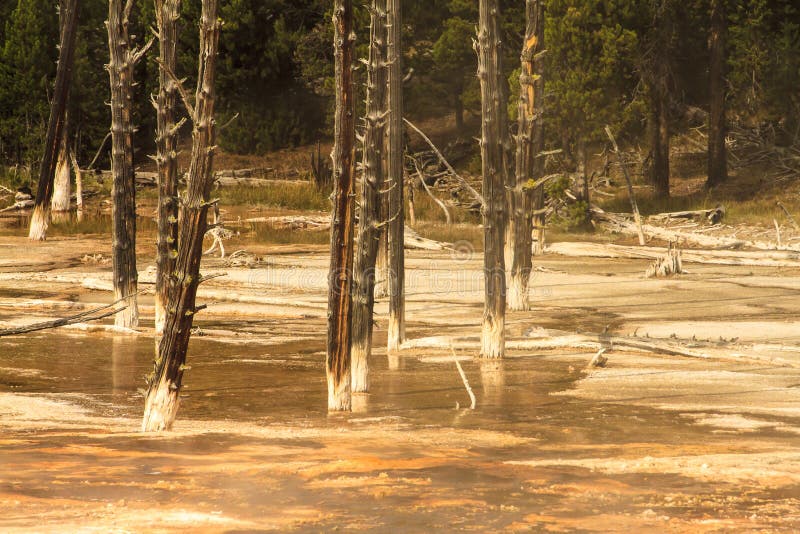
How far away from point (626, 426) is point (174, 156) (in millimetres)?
7118

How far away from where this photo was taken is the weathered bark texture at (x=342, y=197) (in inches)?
395

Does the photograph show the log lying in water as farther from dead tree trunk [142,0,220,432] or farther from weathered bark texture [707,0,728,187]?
dead tree trunk [142,0,220,432]

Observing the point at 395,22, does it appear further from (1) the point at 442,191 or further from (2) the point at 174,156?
(1) the point at 442,191

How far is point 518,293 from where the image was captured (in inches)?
696

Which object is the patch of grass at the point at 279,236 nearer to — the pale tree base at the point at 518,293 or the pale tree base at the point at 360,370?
the pale tree base at the point at 518,293

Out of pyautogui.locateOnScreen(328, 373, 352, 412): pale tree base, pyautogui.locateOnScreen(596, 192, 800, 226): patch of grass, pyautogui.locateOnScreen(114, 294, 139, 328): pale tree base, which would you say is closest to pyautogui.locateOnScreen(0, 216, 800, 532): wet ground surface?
pyautogui.locateOnScreen(328, 373, 352, 412): pale tree base

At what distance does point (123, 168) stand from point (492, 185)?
569cm

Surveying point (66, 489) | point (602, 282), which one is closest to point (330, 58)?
point (602, 282)

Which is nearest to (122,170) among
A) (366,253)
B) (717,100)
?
(366,253)

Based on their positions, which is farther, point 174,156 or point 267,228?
point 267,228

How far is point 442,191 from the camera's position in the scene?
36.8 metres

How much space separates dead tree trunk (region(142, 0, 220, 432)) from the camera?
9375 mm

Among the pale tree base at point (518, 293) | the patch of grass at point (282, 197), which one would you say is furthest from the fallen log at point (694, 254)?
the patch of grass at point (282, 197)

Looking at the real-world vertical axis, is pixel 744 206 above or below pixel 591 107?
below
